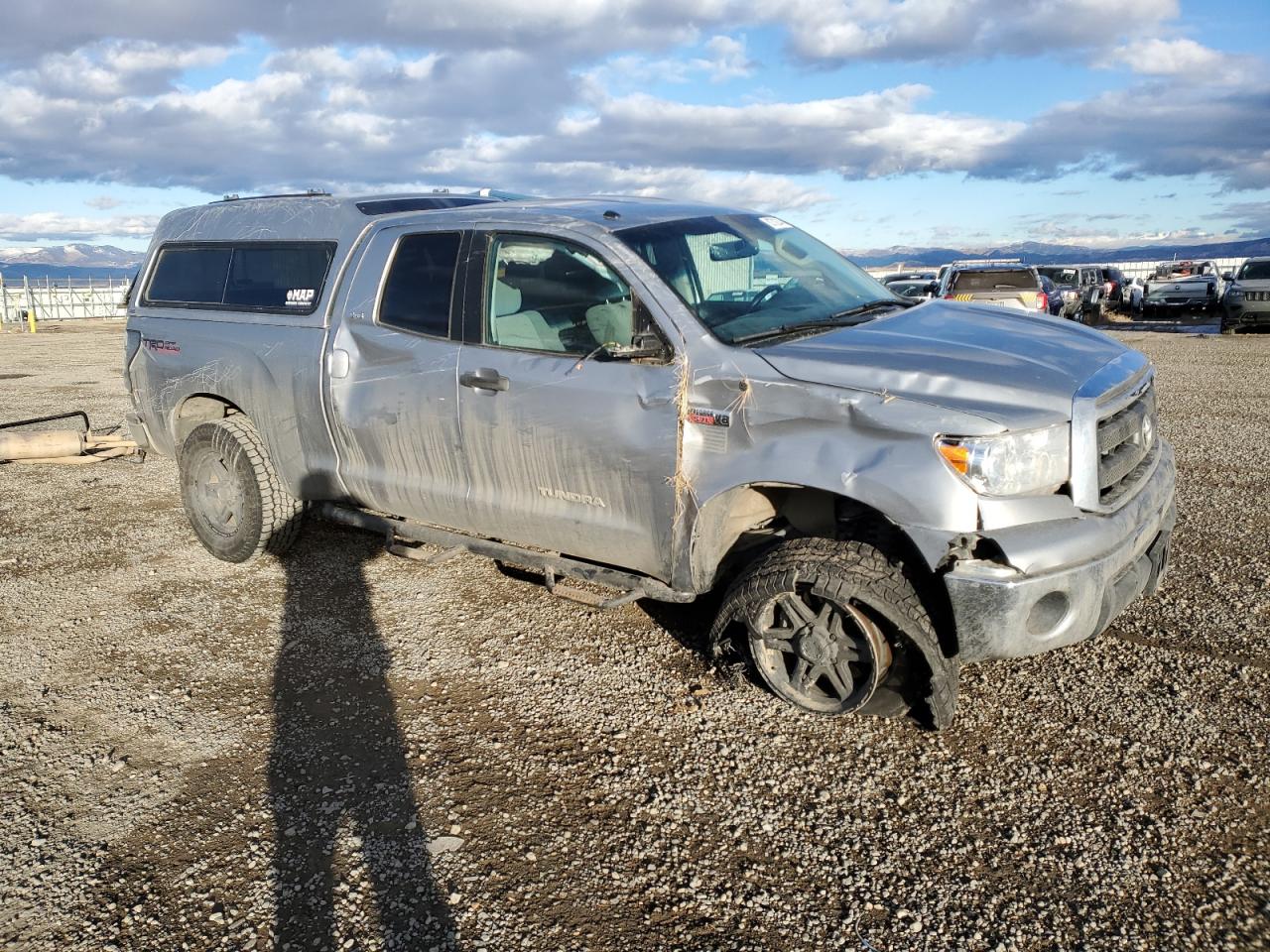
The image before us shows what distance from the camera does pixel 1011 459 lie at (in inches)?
121

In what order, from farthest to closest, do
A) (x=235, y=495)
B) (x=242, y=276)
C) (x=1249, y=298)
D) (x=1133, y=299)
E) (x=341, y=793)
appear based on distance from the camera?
(x=1133, y=299)
(x=1249, y=298)
(x=235, y=495)
(x=242, y=276)
(x=341, y=793)

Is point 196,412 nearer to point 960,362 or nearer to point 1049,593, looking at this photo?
point 960,362

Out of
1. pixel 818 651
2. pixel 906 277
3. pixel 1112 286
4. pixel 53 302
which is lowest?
pixel 818 651

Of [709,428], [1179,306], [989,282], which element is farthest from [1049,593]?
[1179,306]

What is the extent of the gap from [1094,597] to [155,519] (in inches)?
236

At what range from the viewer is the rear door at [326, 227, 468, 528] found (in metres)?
4.32

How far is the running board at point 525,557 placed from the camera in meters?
3.89

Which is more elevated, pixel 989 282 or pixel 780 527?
pixel 989 282

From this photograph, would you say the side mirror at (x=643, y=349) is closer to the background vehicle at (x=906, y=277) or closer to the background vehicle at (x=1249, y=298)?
the background vehicle at (x=1249, y=298)

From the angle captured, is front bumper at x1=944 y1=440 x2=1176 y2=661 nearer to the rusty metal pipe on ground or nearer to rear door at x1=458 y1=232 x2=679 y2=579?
rear door at x1=458 y1=232 x2=679 y2=579

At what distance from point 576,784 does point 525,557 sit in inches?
49.1

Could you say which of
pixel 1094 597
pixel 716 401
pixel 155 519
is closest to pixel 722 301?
pixel 716 401

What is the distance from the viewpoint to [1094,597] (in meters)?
3.25

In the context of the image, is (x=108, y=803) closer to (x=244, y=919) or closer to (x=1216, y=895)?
(x=244, y=919)
